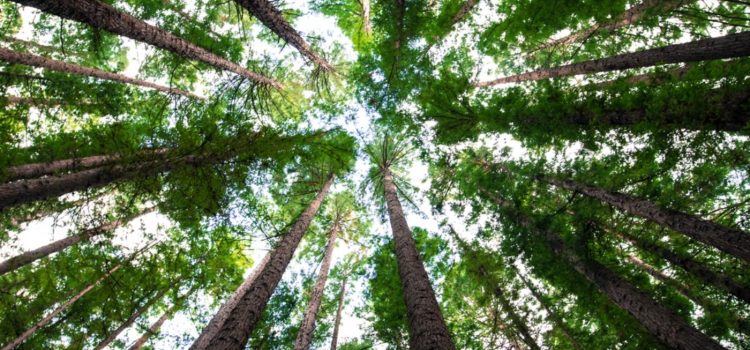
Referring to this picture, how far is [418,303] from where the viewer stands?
5.09 metres

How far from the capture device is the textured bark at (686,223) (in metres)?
5.79

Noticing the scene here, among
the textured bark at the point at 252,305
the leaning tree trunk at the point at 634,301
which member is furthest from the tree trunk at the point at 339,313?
the leaning tree trunk at the point at 634,301

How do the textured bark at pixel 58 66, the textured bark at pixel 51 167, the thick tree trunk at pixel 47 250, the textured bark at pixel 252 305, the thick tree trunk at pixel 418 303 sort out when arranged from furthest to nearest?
the textured bark at pixel 58 66 → the thick tree trunk at pixel 47 250 → the textured bark at pixel 51 167 → the textured bark at pixel 252 305 → the thick tree trunk at pixel 418 303

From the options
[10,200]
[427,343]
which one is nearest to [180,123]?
[10,200]

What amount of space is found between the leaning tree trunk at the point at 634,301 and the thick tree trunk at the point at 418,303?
401 centimetres

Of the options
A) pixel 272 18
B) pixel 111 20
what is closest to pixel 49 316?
pixel 111 20

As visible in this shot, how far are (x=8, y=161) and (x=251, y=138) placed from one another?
184 inches

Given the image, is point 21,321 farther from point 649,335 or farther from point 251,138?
point 649,335

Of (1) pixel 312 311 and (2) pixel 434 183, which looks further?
(2) pixel 434 183

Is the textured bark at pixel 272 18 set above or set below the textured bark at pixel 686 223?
above

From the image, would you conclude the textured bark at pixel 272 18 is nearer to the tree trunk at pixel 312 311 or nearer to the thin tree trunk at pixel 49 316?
the thin tree trunk at pixel 49 316

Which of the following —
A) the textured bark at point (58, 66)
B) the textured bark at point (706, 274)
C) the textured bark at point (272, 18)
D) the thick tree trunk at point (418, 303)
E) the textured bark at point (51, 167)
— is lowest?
the thick tree trunk at point (418, 303)

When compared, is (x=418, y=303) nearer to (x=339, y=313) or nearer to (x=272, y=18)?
(x=272, y=18)

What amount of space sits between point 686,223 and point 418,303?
582 cm
